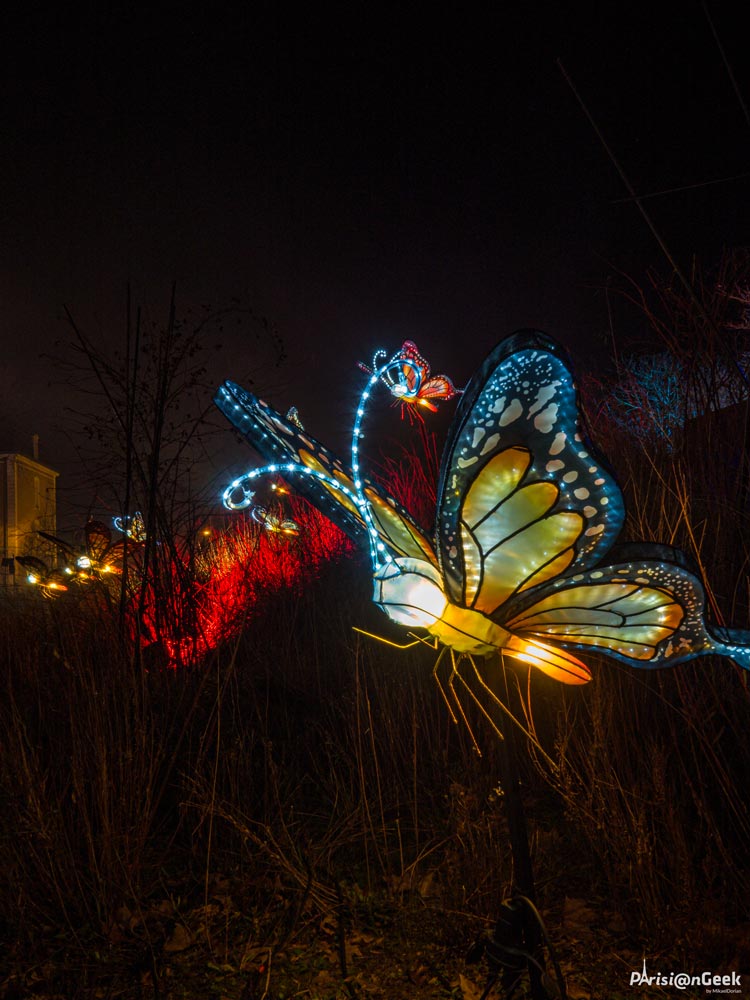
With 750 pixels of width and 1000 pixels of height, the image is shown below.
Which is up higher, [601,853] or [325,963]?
[601,853]

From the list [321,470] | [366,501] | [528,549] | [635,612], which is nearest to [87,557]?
[321,470]

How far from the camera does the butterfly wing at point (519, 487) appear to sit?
3.64 feet

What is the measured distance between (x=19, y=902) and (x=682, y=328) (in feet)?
9.75

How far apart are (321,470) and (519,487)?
0.44m

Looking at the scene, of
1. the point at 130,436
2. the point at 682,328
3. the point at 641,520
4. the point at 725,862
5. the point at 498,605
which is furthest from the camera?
the point at 130,436

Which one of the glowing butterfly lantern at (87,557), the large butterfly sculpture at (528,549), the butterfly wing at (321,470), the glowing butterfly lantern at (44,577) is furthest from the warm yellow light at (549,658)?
the glowing butterfly lantern at (44,577)

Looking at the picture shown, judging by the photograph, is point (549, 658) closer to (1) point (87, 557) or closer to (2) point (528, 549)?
(2) point (528, 549)

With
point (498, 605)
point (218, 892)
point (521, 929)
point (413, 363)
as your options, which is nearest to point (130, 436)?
point (413, 363)

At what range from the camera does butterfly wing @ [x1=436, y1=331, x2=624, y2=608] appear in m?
1.11

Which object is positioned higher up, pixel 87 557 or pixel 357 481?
pixel 87 557

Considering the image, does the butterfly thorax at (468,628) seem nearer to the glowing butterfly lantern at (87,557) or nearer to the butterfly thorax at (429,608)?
the butterfly thorax at (429,608)

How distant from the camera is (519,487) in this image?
46.2 inches

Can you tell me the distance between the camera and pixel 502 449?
1163 millimetres

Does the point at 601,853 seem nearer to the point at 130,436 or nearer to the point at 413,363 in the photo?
the point at 413,363
